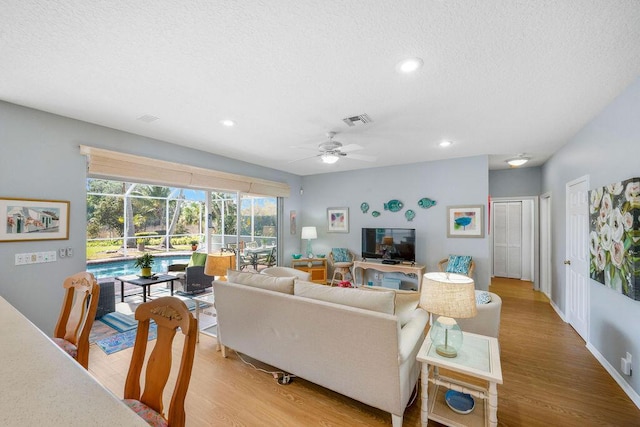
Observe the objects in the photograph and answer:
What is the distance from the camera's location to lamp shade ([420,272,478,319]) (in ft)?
5.65

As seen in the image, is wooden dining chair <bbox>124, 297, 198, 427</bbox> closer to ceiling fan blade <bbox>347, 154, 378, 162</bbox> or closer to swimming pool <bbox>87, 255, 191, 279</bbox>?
ceiling fan blade <bbox>347, 154, 378, 162</bbox>

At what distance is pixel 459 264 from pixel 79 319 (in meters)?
4.61

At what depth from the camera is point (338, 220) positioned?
19.4 ft

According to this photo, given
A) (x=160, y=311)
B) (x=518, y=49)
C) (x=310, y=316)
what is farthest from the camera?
(x=310, y=316)

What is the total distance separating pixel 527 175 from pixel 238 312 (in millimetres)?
6130

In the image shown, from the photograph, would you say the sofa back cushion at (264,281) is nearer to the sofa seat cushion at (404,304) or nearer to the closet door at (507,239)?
the sofa seat cushion at (404,304)

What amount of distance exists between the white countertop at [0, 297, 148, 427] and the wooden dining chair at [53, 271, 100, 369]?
0.51 metres

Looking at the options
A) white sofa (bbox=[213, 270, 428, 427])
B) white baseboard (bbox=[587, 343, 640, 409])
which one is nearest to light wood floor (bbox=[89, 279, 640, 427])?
white baseboard (bbox=[587, 343, 640, 409])

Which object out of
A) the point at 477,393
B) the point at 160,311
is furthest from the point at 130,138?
the point at 477,393

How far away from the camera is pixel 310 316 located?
6.82 ft

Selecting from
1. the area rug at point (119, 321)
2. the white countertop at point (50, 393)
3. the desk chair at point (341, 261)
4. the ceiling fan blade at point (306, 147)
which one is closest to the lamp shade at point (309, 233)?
the desk chair at point (341, 261)

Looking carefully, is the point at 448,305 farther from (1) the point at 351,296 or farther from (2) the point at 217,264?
(2) the point at 217,264

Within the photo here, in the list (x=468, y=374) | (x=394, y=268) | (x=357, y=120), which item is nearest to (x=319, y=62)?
(x=357, y=120)

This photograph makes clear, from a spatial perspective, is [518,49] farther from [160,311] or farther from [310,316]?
[160,311]
